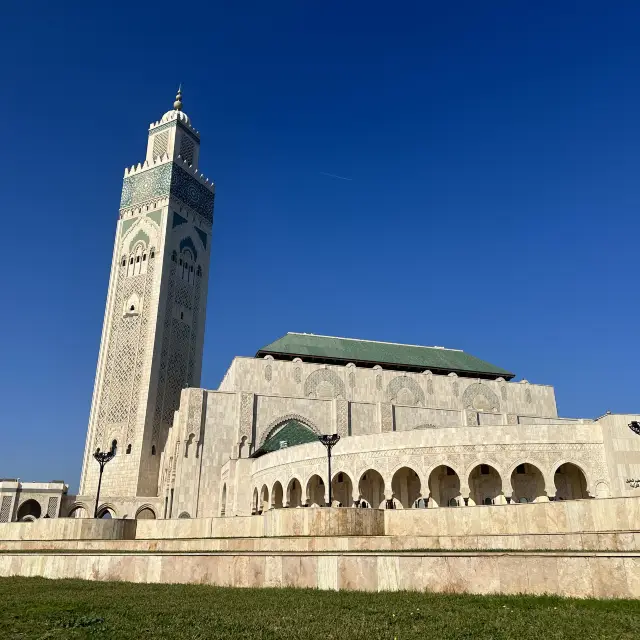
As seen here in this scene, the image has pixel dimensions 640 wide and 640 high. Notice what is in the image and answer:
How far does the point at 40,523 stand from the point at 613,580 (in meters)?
16.3

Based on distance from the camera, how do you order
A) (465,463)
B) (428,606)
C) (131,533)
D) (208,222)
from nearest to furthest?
(428,606)
(131,533)
(465,463)
(208,222)

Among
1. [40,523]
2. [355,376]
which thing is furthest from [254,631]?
A: [355,376]

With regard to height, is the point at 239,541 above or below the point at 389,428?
below

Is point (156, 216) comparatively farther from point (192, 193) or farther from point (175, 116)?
point (175, 116)

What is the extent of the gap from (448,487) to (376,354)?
16.7 m

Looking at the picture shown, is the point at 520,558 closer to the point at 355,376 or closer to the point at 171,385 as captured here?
the point at 355,376

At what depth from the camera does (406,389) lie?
38156 millimetres

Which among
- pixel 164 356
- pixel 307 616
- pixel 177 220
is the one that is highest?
pixel 177 220

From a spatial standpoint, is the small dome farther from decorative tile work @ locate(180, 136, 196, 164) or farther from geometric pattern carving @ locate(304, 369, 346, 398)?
geometric pattern carving @ locate(304, 369, 346, 398)

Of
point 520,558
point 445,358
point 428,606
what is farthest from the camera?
point 445,358

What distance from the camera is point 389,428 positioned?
3381 cm

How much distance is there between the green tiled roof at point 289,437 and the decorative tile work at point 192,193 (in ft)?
67.5

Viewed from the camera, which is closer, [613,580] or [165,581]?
[613,580]

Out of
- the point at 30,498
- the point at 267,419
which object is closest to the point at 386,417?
the point at 267,419
